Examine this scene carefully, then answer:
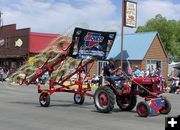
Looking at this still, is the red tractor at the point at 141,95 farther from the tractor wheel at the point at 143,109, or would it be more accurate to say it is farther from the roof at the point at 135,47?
the roof at the point at 135,47

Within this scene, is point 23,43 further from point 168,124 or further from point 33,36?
point 168,124

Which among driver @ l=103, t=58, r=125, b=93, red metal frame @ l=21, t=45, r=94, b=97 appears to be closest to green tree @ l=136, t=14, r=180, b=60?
red metal frame @ l=21, t=45, r=94, b=97

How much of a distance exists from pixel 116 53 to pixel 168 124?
126ft

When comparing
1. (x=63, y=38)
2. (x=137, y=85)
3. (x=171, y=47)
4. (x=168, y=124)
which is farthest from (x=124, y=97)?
(x=171, y=47)

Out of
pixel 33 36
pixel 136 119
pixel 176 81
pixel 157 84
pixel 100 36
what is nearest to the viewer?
pixel 136 119

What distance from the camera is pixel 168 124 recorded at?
9.59 ft

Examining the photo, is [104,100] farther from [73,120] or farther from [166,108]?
[73,120]

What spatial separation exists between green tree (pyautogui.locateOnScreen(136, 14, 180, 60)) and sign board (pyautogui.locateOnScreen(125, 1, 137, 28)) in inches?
1289

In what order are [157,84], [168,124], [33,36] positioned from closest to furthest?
[168,124] → [157,84] → [33,36]

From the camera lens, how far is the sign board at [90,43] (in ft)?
45.4

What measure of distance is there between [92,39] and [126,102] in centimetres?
251

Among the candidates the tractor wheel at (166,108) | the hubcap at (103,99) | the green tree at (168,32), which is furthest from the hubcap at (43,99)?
the green tree at (168,32)

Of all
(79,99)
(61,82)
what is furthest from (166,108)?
(61,82)

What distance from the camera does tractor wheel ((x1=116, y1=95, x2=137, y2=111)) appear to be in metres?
13.2
